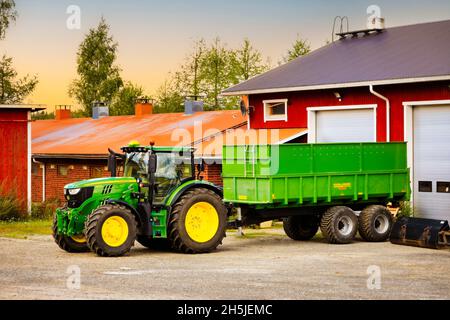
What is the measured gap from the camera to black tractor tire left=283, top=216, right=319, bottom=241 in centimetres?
2273

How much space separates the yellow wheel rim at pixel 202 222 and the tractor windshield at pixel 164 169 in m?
0.69

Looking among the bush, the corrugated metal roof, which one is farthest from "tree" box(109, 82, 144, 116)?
the bush

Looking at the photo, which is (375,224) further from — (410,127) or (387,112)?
(387,112)

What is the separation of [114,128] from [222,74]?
15537mm

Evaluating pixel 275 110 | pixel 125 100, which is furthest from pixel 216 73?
pixel 275 110

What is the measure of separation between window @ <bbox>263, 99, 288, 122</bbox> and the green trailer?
756 cm

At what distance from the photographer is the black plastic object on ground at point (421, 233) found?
2098 centimetres

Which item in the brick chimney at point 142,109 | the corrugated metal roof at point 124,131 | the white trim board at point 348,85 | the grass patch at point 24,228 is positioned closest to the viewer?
the grass patch at point 24,228

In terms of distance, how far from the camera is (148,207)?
1916cm

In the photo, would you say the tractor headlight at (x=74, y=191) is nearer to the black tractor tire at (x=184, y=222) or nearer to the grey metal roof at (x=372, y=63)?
the black tractor tire at (x=184, y=222)

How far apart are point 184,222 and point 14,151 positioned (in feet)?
42.7

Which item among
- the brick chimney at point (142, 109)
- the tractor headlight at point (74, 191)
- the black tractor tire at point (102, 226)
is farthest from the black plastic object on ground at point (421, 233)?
the brick chimney at point (142, 109)
